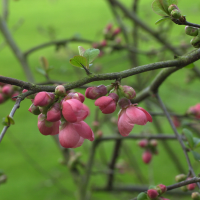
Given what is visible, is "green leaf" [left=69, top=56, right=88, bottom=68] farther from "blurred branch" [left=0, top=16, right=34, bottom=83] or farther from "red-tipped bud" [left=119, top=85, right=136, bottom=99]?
"blurred branch" [left=0, top=16, right=34, bottom=83]

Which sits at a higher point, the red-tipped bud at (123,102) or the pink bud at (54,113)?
the pink bud at (54,113)

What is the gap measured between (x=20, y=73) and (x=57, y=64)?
0.41 meters

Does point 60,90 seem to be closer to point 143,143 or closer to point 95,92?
point 95,92

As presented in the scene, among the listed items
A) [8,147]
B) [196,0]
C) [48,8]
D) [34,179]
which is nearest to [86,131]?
[34,179]

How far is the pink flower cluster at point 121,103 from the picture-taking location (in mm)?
303

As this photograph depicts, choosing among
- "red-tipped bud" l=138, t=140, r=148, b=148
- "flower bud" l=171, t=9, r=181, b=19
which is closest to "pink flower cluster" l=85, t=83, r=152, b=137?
"flower bud" l=171, t=9, r=181, b=19

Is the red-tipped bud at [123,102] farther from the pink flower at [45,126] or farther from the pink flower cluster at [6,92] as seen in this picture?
the pink flower cluster at [6,92]

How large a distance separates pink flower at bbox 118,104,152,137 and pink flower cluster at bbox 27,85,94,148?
4 centimetres

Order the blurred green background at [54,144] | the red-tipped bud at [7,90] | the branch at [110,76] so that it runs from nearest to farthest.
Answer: the branch at [110,76] < the red-tipped bud at [7,90] < the blurred green background at [54,144]

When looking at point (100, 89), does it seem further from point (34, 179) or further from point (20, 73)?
point (20, 73)

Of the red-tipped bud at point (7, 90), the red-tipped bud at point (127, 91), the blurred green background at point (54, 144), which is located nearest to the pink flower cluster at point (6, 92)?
the red-tipped bud at point (7, 90)

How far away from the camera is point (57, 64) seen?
2.76 meters

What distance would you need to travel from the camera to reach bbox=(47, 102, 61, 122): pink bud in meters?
0.28

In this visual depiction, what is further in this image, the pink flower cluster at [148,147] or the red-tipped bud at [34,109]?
the pink flower cluster at [148,147]
